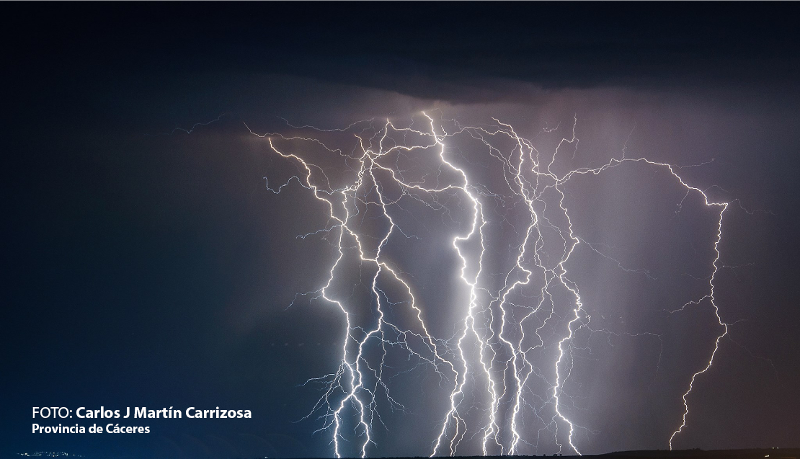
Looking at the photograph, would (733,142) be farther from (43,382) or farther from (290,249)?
(43,382)

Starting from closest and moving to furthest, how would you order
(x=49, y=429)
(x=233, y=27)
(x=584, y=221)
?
(x=233, y=27) → (x=49, y=429) → (x=584, y=221)

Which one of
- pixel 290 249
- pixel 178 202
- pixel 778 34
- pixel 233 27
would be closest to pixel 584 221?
pixel 778 34

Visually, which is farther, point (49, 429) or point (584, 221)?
point (584, 221)

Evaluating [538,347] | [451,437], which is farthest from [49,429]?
[538,347]

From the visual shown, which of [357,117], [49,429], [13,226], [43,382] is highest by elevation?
[357,117]

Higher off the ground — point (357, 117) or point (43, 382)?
point (357, 117)

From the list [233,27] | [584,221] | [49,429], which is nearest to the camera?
[233,27]

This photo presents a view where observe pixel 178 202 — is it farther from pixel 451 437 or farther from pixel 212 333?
pixel 451 437
